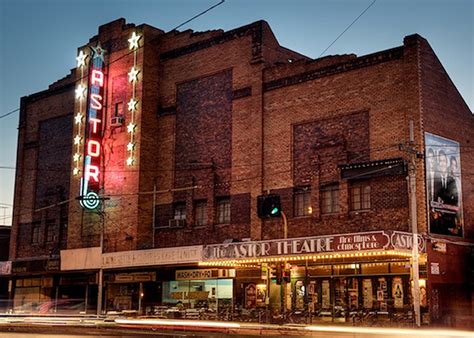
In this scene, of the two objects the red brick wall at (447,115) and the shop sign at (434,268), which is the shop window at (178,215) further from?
the red brick wall at (447,115)

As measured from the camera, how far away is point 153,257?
122ft

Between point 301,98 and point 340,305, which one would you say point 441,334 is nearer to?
point 340,305

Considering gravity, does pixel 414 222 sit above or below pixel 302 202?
below

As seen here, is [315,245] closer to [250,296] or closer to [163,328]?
[250,296]

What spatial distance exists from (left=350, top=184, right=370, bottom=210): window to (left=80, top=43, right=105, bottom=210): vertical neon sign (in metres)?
16.5

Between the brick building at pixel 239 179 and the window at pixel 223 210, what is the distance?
0.12 meters

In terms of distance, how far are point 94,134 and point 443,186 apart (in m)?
21.7

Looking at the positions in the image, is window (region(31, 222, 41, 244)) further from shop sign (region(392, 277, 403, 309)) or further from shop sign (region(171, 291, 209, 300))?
shop sign (region(392, 277, 403, 309))

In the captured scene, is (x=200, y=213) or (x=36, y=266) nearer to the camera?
(x=200, y=213)

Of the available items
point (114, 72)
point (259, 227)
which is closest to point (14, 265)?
point (114, 72)

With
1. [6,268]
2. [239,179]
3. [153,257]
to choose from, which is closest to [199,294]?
[153,257]

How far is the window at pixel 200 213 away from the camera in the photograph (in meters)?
38.8

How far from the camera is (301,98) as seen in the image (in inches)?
1373

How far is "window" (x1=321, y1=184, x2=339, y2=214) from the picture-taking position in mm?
33075
